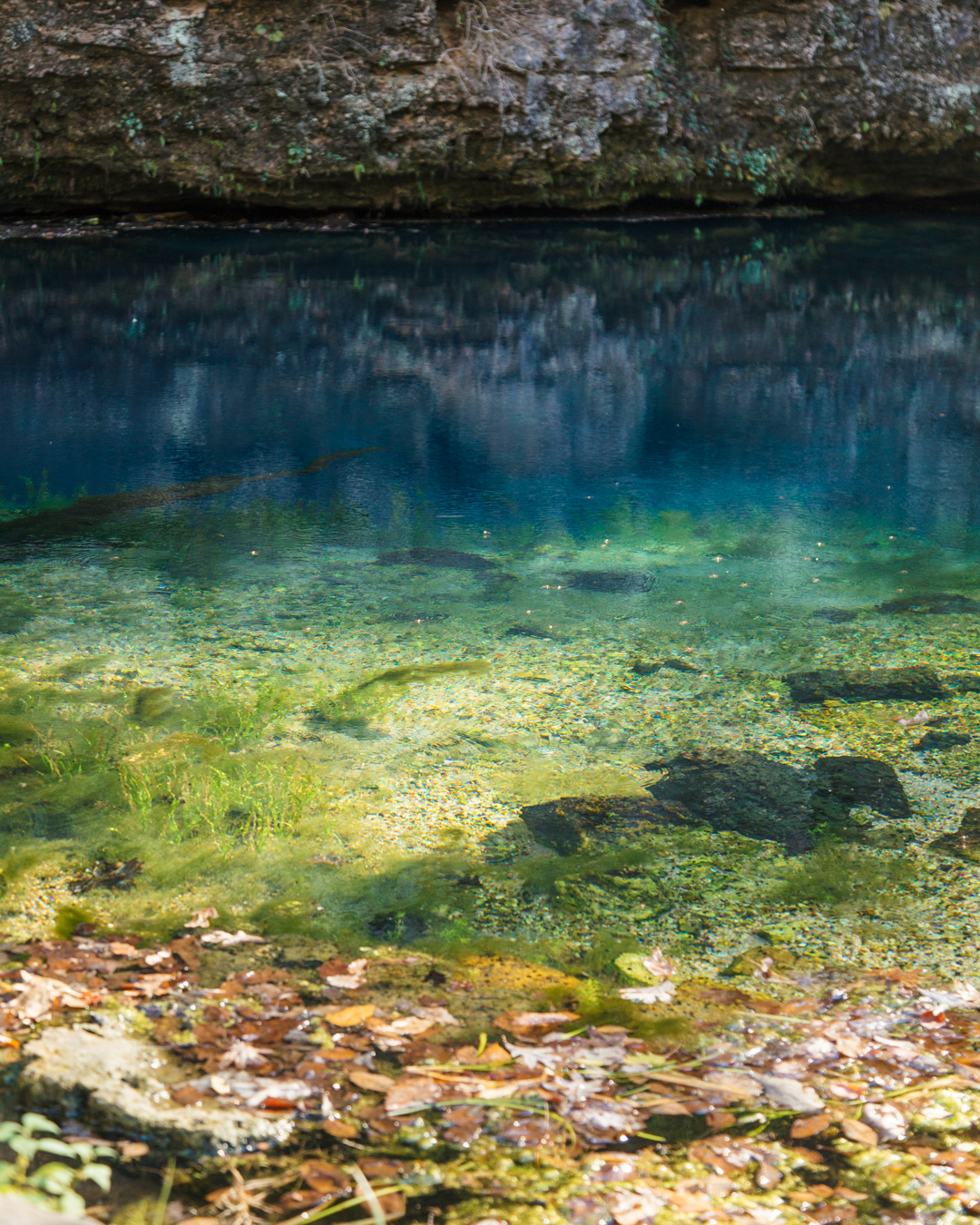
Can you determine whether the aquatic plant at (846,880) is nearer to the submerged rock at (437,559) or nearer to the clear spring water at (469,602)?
the clear spring water at (469,602)

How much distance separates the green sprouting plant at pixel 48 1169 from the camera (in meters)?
1.67

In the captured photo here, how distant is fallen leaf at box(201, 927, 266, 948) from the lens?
253 cm

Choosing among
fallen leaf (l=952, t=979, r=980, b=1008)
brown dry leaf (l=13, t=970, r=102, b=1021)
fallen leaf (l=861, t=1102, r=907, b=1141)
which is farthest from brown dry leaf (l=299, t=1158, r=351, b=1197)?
fallen leaf (l=952, t=979, r=980, b=1008)

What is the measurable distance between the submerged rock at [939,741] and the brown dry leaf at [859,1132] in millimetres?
1709

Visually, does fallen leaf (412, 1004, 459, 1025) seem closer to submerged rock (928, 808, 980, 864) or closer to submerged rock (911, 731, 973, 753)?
submerged rock (928, 808, 980, 864)

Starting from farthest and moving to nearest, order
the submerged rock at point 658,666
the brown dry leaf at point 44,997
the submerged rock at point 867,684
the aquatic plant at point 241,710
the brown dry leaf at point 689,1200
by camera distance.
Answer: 1. the submerged rock at point 658,666
2. the submerged rock at point 867,684
3. the aquatic plant at point 241,710
4. the brown dry leaf at point 44,997
5. the brown dry leaf at point 689,1200

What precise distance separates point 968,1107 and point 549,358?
777 centimetres

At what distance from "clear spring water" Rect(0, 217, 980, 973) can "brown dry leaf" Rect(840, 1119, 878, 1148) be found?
58 cm

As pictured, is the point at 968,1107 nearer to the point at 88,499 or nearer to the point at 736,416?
the point at 88,499

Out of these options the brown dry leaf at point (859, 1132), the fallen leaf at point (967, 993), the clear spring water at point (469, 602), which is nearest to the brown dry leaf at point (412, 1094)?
the clear spring water at point (469, 602)

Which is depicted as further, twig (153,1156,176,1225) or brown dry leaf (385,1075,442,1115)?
brown dry leaf (385,1075,442,1115)

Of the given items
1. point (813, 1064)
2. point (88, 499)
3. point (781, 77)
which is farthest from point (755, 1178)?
point (781, 77)

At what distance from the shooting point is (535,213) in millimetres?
15727

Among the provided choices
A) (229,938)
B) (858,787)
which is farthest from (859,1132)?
(858,787)
